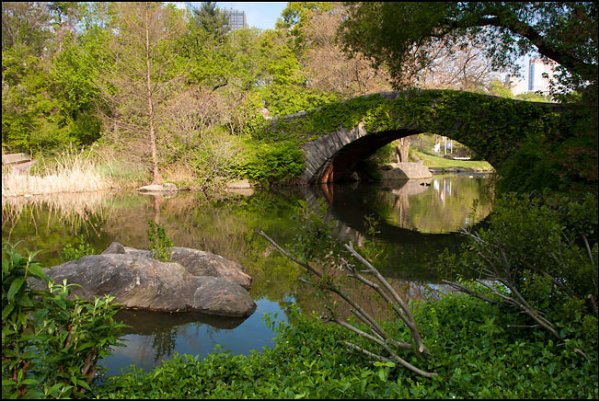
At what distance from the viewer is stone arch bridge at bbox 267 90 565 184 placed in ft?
47.0

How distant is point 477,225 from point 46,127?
19213 millimetres

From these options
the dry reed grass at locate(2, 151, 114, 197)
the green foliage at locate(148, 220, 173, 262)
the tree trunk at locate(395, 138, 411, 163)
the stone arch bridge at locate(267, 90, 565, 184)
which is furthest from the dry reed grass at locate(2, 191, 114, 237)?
the tree trunk at locate(395, 138, 411, 163)

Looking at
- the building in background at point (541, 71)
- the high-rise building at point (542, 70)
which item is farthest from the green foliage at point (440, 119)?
the high-rise building at point (542, 70)

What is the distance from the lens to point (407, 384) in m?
3.10

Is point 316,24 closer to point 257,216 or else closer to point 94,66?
point 94,66

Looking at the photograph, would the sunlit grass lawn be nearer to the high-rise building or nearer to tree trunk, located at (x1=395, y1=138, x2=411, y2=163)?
tree trunk, located at (x1=395, y1=138, x2=411, y2=163)

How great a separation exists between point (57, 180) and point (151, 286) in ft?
39.3

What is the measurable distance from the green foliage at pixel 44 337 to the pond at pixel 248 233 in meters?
1.17

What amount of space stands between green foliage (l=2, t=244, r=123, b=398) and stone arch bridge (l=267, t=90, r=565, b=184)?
34.8 feet

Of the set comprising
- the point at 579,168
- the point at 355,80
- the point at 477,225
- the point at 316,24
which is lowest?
the point at 477,225

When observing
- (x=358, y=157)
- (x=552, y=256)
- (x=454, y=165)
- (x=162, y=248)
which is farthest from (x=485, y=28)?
A: (x=454, y=165)

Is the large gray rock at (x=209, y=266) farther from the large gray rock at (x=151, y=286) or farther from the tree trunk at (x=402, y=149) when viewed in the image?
the tree trunk at (x=402, y=149)

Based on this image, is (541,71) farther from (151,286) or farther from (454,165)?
(454,165)

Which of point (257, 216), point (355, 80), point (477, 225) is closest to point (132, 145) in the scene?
point (257, 216)
